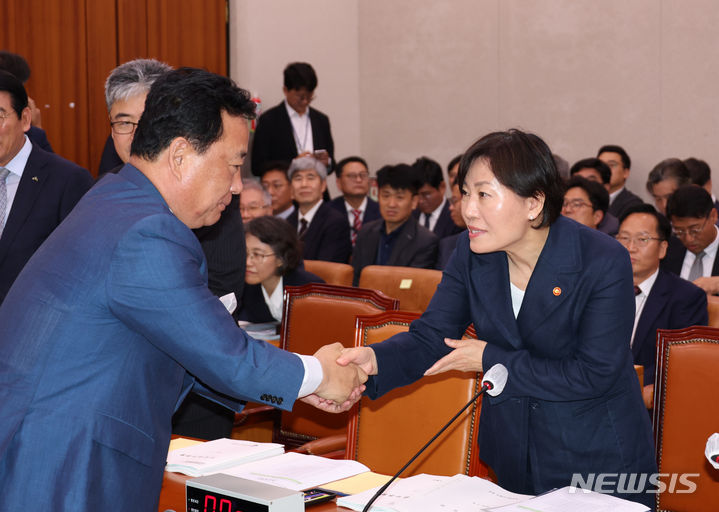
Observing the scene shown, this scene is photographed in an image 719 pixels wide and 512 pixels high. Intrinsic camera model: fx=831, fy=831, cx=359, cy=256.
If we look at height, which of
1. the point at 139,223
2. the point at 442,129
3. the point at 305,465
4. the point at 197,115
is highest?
the point at 442,129

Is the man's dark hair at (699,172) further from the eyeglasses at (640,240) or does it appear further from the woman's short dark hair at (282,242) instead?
the woman's short dark hair at (282,242)

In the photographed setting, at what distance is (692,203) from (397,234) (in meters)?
1.85

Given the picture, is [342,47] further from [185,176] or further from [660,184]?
[185,176]

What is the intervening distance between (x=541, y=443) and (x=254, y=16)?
21.2ft

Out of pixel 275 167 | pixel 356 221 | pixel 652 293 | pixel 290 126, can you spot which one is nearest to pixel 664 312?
pixel 652 293

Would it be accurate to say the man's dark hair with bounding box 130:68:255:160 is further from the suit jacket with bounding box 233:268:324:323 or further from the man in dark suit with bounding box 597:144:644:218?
the man in dark suit with bounding box 597:144:644:218

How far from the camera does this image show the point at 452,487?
6.06 feet

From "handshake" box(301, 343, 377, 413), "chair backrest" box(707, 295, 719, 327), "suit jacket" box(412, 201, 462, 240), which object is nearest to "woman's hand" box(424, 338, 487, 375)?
"handshake" box(301, 343, 377, 413)

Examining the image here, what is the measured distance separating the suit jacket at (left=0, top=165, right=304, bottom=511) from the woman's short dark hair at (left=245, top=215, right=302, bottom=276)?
237 centimetres

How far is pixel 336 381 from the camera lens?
1884 mm

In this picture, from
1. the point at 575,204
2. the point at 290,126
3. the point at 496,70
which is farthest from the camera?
the point at 496,70

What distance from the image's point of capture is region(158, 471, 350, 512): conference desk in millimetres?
1742

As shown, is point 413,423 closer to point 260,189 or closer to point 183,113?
point 183,113

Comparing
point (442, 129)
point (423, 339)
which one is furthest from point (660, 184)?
point (423, 339)
